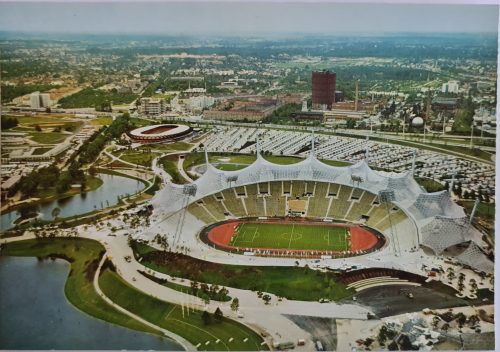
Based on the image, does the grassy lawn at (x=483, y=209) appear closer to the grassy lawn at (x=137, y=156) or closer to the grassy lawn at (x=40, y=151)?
the grassy lawn at (x=137, y=156)

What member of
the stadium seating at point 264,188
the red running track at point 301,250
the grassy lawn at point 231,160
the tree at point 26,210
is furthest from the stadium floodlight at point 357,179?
the tree at point 26,210

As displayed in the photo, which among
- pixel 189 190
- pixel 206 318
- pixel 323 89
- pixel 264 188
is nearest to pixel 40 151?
pixel 189 190

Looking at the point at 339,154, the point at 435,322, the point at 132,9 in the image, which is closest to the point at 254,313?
the point at 435,322

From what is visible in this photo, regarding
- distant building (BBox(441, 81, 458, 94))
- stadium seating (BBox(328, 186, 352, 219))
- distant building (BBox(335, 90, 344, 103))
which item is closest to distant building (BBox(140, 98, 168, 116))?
distant building (BBox(335, 90, 344, 103))

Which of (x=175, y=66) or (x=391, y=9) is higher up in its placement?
(x=391, y=9)

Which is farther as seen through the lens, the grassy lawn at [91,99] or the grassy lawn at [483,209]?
the grassy lawn at [91,99]

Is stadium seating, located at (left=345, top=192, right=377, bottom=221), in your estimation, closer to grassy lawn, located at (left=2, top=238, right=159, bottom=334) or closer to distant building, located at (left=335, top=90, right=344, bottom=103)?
distant building, located at (left=335, top=90, right=344, bottom=103)

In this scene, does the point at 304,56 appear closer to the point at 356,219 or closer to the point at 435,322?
the point at 356,219
